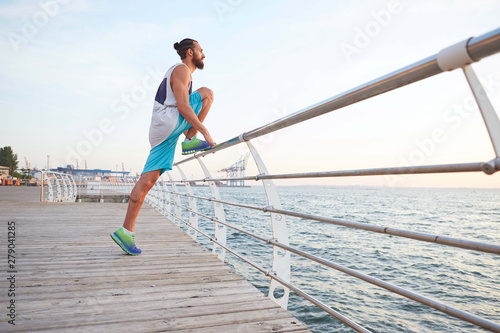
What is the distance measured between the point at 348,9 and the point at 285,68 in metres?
4.09

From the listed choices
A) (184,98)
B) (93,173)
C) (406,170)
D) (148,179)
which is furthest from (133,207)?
(93,173)

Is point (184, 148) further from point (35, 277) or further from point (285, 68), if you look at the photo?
point (285, 68)

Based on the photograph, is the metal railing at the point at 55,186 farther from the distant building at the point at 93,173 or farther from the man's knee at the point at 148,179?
the man's knee at the point at 148,179

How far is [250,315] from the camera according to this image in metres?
1.38

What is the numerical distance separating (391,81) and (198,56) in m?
1.89

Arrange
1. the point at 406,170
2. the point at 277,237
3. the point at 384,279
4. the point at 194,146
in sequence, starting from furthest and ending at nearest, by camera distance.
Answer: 1. the point at 384,279
2. the point at 194,146
3. the point at 277,237
4. the point at 406,170

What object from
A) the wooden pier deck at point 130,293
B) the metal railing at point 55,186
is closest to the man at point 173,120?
the wooden pier deck at point 130,293

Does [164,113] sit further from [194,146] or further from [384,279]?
[384,279]

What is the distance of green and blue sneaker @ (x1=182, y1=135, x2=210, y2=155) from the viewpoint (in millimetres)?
2312

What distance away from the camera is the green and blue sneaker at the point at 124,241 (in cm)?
246

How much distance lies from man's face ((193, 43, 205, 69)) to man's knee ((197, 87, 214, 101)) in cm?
18

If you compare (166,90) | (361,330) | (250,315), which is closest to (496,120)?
(361,330)

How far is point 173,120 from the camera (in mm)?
2285

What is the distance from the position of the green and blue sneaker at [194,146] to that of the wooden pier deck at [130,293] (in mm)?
808
